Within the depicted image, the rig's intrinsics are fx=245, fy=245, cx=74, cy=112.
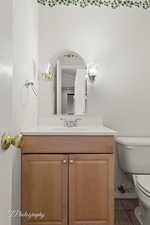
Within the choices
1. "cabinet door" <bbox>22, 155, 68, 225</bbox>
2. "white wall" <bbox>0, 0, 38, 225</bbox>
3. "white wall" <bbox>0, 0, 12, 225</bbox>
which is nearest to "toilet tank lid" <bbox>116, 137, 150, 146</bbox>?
"cabinet door" <bbox>22, 155, 68, 225</bbox>

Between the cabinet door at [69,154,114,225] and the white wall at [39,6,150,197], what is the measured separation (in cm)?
92

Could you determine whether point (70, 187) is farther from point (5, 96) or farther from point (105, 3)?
point (105, 3)

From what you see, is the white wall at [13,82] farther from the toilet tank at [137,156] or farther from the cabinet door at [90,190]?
the toilet tank at [137,156]

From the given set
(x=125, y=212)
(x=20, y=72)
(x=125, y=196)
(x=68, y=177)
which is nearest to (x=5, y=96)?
(x=20, y=72)

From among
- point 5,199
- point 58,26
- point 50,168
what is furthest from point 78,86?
point 5,199

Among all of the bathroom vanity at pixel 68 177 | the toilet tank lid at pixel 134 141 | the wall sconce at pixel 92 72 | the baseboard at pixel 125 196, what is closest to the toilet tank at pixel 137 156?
the toilet tank lid at pixel 134 141

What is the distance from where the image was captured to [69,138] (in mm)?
2021

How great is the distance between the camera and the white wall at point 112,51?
288 cm

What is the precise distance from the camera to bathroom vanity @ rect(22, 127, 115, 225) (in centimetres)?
201

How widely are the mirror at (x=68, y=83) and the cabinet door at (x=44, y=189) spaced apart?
938mm

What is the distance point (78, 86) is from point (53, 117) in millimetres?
466

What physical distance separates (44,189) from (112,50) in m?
1.77

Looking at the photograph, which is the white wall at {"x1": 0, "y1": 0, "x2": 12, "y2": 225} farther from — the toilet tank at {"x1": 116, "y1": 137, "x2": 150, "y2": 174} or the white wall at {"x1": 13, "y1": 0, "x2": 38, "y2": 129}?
the toilet tank at {"x1": 116, "y1": 137, "x2": 150, "y2": 174}

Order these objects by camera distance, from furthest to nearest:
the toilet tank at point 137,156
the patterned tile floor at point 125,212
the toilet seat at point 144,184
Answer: the toilet tank at point 137,156 < the patterned tile floor at point 125,212 < the toilet seat at point 144,184
